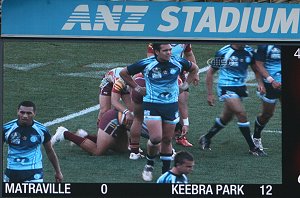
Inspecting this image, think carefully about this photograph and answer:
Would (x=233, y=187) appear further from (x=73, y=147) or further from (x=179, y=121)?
(x=73, y=147)

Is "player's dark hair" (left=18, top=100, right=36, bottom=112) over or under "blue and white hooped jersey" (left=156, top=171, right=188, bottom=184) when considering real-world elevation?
over

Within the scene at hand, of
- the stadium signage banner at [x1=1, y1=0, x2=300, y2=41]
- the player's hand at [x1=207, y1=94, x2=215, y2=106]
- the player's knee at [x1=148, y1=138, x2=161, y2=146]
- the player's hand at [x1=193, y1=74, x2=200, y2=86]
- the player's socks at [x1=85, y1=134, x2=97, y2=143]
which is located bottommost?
the player's knee at [x1=148, y1=138, x2=161, y2=146]

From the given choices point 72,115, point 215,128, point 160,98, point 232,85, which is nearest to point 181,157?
point 215,128

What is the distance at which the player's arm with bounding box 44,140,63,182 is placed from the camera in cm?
768

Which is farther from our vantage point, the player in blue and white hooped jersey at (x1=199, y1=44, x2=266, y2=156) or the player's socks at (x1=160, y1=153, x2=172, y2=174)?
the player in blue and white hooped jersey at (x1=199, y1=44, x2=266, y2=156)

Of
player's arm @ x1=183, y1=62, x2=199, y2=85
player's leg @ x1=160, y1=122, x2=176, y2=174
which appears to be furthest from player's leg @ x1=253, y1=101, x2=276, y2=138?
player's leg @ x1=160, y1=122, x2=176, y2=174

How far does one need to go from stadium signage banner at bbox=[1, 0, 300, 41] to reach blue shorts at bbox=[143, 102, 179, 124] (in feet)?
2.09

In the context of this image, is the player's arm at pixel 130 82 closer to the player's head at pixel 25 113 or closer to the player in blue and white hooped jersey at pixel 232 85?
the player in blue and white hooped jersey at pixel 232 85

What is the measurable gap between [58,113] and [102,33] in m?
0.86

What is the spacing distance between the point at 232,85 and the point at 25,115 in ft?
6.45

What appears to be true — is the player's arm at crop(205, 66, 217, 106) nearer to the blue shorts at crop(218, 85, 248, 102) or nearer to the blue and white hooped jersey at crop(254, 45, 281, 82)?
the blue shorts at crop(218, 85, 248, 102)

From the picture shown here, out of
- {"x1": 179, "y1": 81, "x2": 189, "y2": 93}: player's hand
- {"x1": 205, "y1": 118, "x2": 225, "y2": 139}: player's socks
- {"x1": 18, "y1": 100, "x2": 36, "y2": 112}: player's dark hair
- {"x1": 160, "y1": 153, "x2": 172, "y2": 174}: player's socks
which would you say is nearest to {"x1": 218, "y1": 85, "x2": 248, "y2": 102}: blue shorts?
{"x1": 205, "y1": 118, "x2": 225, "y2": 139}: player's socks

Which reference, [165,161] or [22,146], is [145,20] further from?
[22,146]
